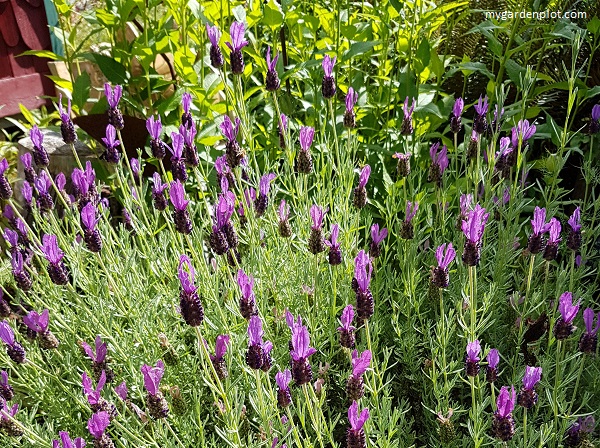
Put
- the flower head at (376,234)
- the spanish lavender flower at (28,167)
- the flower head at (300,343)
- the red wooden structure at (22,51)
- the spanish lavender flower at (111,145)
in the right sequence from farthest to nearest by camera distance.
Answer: the red wooden structure at (22,51)
the spanish lavender flower at (28,167)
the spanish lavender flower at (111,145)
the flower head at (376,234)
the flower head at (300,343)

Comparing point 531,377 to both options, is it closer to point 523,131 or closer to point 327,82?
point 523,131

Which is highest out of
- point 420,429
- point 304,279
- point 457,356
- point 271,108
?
point 271,108

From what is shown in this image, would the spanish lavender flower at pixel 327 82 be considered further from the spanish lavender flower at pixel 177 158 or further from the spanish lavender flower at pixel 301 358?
the spanish lavender flower at pixel 301 358

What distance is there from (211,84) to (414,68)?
0.73 metres

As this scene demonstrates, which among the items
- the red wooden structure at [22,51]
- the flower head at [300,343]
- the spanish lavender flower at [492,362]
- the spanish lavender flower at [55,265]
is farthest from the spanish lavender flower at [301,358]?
the red wooden structure at [22,51]

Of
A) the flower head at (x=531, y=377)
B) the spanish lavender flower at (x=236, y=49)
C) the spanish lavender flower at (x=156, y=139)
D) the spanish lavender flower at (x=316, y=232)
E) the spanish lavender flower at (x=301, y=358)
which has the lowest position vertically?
the flower head at (x=531, y=377)

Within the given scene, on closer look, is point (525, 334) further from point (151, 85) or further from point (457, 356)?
point (151, 85)

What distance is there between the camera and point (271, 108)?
8.25 feet

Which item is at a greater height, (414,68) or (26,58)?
(414,68)

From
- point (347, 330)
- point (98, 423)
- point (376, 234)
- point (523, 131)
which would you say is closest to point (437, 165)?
point (523, 131)

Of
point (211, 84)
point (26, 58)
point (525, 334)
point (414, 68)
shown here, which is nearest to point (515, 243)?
point (525, 334)

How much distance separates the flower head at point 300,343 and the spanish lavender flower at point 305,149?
64cm

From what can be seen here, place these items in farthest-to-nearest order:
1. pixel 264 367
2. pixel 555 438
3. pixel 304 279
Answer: pixel 304 279 < pixel 555 438 < pixel 264 367

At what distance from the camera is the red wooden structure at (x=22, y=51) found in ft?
15.1
